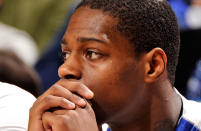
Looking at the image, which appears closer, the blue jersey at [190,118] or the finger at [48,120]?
the finger at [48,120]

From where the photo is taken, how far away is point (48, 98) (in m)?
1.49

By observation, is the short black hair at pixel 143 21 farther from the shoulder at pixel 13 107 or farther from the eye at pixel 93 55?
the shoulder at pixel 13 107

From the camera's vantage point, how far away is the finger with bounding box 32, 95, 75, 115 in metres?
1.46

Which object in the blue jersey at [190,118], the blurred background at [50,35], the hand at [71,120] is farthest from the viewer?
the blurred background at [50,35]

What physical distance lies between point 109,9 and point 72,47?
203mm

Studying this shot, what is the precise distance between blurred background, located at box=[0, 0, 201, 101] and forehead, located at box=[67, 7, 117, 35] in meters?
1.10

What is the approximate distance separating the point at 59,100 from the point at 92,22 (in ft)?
1.09

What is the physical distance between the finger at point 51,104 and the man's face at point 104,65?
0.12m

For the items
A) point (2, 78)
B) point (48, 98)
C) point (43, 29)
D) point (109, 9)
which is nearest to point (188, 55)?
point (2, 78)

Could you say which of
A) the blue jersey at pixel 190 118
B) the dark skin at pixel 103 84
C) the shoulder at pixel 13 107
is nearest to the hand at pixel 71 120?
the dark skin at pixel 103 84

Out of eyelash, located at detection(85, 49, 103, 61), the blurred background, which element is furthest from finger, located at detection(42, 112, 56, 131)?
the blurred background

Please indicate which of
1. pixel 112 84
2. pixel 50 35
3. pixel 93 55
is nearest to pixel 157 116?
pixel 112 84

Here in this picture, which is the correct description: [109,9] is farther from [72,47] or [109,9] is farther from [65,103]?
[65,103]

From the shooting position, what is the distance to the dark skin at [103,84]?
4.88 ft
